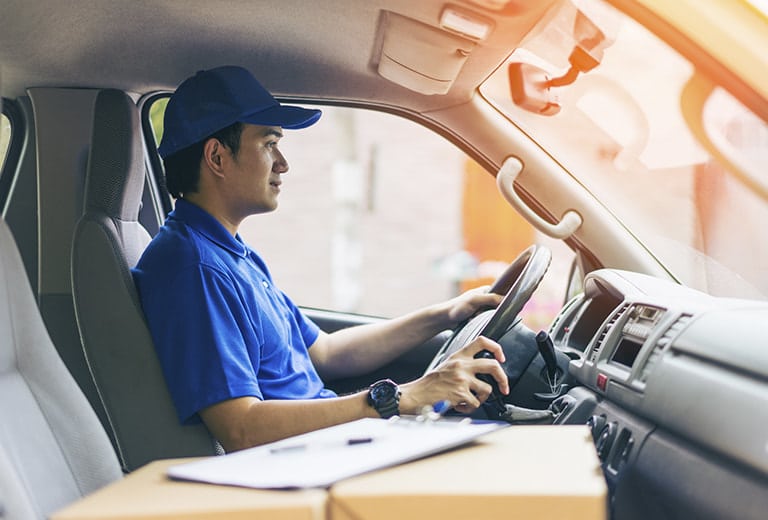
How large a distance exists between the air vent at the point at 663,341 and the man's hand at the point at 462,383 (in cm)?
27

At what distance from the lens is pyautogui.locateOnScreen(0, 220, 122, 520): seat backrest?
1515 millimetres

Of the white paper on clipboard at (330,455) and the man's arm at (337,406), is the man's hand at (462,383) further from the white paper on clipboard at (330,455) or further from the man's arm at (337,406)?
the white paper on clipboard at (330,455)

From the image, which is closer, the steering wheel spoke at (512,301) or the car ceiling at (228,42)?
the steering wheel spoke at (512,301)

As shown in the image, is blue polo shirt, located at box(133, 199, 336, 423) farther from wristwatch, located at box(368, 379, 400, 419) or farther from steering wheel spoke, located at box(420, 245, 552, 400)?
steering wheel spoke, located at box(420, 245, 552, 400)

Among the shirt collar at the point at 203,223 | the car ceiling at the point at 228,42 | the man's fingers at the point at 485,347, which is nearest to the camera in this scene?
the man's fingers at the point at 485,347

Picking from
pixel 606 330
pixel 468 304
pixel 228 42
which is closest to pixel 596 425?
pixel 606 330

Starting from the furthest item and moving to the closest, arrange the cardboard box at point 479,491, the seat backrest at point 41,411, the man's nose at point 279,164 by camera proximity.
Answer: the man's nose at point 279,164, the seat backrest at point 41,411, the cardboard box at point 479,491

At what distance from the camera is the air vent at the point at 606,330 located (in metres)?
1.98

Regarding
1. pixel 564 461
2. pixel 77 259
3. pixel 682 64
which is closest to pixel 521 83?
pixel 682 64

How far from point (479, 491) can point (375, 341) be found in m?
1.63

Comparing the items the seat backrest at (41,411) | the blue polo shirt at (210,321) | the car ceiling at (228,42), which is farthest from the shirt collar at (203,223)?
the seat backrest at (41,411)

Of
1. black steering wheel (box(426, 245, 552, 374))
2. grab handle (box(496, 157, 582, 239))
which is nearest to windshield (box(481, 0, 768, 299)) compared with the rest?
grab handle (box(496, 157, 582, 239))

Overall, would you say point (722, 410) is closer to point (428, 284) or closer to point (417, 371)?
point (417, 371)

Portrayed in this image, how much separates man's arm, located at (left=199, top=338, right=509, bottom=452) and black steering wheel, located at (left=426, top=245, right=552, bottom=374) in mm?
133
